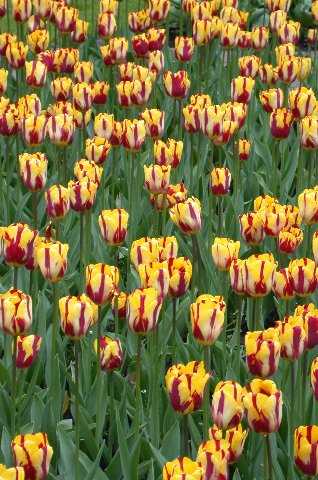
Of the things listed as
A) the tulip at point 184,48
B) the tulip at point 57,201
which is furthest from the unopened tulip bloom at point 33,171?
the tulip at point 184,48

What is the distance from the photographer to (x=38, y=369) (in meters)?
2.99

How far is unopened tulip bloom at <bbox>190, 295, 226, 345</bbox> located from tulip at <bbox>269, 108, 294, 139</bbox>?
5.61 ft

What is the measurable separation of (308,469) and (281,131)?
82.1 inches

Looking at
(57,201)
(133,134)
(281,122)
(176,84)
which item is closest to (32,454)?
(57,201)

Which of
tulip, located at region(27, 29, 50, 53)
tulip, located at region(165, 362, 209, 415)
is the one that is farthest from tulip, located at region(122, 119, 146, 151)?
tulip, located at region(165, 362, 209, 415)

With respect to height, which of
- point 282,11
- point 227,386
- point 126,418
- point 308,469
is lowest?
point 126,418

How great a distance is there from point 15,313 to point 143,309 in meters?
0.28

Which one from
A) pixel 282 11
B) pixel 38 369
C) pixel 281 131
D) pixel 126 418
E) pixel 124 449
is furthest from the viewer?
pixel 282 11

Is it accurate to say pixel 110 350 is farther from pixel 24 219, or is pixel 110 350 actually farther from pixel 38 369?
pixel 24 219

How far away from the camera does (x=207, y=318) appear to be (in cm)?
235

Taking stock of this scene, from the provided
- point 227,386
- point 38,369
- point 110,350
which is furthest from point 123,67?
point 227,386

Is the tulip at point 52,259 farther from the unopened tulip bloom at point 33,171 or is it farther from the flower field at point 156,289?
the unopened tulip bloom at point 33,171

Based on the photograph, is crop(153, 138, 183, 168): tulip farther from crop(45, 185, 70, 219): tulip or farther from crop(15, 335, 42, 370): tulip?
crop(15, 335, 42, 370): tulip

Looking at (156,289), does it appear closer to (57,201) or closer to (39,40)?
(57,201)
